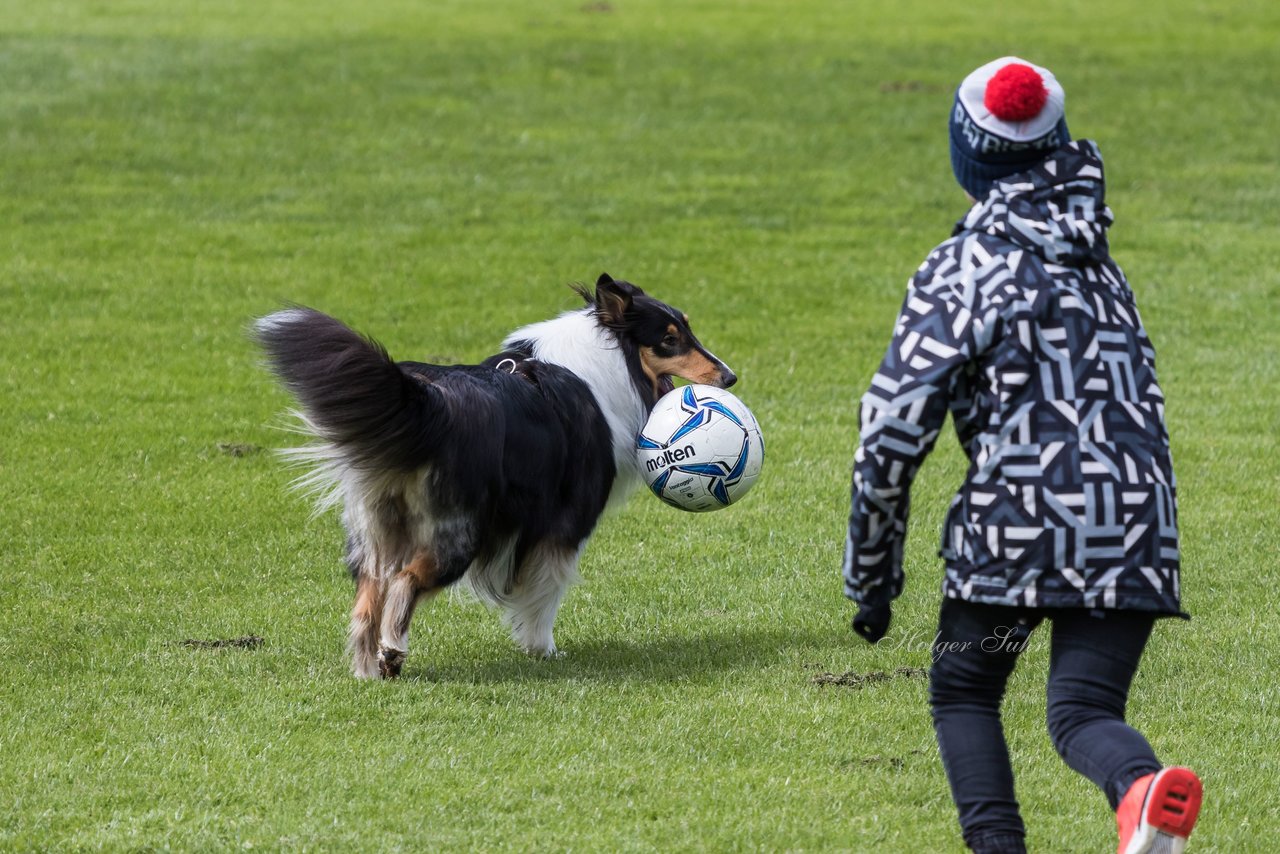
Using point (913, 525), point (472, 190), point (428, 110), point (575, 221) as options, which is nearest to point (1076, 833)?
point (913, 525)

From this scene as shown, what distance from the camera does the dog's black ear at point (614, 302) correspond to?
688 cm

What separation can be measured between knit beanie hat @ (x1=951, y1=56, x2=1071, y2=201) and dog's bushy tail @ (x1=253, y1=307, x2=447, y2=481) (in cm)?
265

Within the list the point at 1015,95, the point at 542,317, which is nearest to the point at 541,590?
the point at 1015,95

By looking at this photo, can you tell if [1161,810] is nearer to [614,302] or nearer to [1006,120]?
[1006,120]

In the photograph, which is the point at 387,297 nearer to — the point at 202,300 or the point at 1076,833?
the point at 202,300

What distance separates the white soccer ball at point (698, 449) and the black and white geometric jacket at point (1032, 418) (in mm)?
2804

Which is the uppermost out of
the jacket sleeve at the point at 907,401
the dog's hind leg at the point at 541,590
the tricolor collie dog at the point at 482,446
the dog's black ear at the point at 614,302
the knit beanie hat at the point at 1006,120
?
the knit beanie hat at the point at 1006,120

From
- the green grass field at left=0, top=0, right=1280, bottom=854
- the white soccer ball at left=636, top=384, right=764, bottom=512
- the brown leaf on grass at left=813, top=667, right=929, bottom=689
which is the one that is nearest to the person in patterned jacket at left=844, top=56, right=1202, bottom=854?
the green grass field at left=0, top=0, right=1280, bottom=854

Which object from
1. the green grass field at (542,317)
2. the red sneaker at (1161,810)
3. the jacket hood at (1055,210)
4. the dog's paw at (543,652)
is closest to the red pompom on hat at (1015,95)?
the jacket hood at (1055,210)

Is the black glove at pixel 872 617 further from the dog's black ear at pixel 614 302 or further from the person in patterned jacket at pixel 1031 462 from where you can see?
the dog's black ear at pixel 614 302

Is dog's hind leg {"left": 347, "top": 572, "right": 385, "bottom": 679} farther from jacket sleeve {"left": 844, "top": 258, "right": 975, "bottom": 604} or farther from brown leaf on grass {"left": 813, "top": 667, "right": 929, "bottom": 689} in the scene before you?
jacket sleeve {"left": 844, "top": 258, "right": 975, "bottom": 604}

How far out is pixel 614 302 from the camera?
6.91 metres

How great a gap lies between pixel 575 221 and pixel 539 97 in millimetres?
5678

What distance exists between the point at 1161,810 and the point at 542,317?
10274 mm
